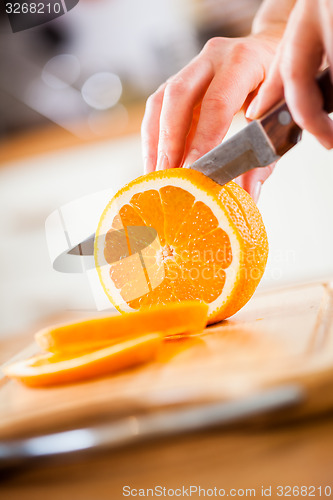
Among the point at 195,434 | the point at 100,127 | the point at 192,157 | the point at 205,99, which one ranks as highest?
the point at 100,127

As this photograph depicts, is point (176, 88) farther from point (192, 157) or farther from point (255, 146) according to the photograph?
point (255, 146)

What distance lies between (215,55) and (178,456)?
2.50 ft

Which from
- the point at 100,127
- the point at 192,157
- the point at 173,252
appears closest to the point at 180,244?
the point at 173,252

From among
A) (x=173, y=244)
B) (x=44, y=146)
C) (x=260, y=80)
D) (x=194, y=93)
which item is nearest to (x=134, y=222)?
(x=173, y=244)

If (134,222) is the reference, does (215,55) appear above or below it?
above

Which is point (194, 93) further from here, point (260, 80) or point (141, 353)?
point (141, 353)

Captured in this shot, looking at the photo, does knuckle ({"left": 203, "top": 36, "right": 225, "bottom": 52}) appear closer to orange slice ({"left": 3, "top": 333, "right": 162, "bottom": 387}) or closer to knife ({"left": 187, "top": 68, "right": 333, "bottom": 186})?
knife ({"left": 187, "top": 68, "right": 333, "bottom": 186})

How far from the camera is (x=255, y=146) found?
0.66 metres

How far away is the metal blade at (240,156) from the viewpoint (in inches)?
25.6

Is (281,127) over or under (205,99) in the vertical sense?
under

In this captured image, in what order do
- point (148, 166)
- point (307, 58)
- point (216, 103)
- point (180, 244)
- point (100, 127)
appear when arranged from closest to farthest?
1. point (307, 58)
2. point (180, 244)
3. point (216, 103)
4. point (148, 166)
5. point (100, 127)

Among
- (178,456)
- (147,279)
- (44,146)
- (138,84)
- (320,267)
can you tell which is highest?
(138,84)

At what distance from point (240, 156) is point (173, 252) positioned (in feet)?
0.56

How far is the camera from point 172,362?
1.70ft
